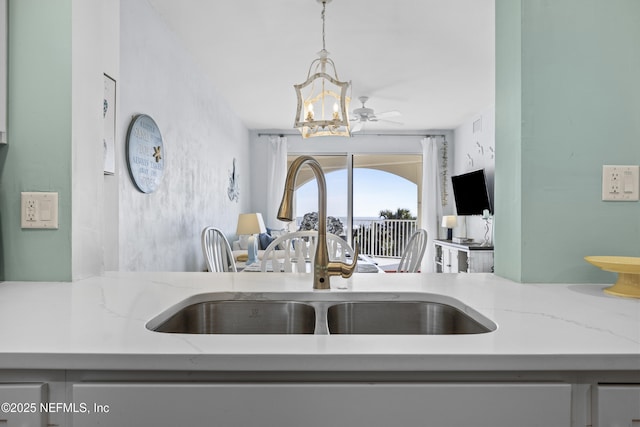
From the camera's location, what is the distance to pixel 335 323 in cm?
110

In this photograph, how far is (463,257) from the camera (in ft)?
17.4

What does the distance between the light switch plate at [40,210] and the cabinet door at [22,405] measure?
0.69 m

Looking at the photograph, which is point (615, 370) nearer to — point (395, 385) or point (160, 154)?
point (395, 385)

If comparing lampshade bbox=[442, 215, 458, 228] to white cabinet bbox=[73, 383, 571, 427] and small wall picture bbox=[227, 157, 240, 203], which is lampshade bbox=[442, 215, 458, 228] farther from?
white cabinet bbox=[73, 383, 571, 427]

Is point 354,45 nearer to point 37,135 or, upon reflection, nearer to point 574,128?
point 574,128

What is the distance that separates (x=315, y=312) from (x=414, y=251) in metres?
2.31

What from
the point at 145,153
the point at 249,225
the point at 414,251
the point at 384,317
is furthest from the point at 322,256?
the point at 249,225

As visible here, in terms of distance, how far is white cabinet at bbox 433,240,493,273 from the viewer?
4.82 metres

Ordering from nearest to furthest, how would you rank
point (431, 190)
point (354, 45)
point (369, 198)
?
point (354, 45) < point (431, 190) < point (369, 198)

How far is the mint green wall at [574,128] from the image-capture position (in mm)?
A: 1167

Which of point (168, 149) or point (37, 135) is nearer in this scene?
point (37, 135)

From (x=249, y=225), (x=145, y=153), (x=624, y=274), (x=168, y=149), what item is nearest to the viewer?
(x=624, y=274)

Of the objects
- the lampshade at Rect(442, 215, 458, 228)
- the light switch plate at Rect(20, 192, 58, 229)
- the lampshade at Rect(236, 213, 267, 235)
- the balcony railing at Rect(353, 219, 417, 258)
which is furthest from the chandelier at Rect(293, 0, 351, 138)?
the balcony railing at Rect(353, 219, 417, 258)

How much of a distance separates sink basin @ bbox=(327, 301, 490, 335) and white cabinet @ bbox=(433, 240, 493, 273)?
4.00 metres
